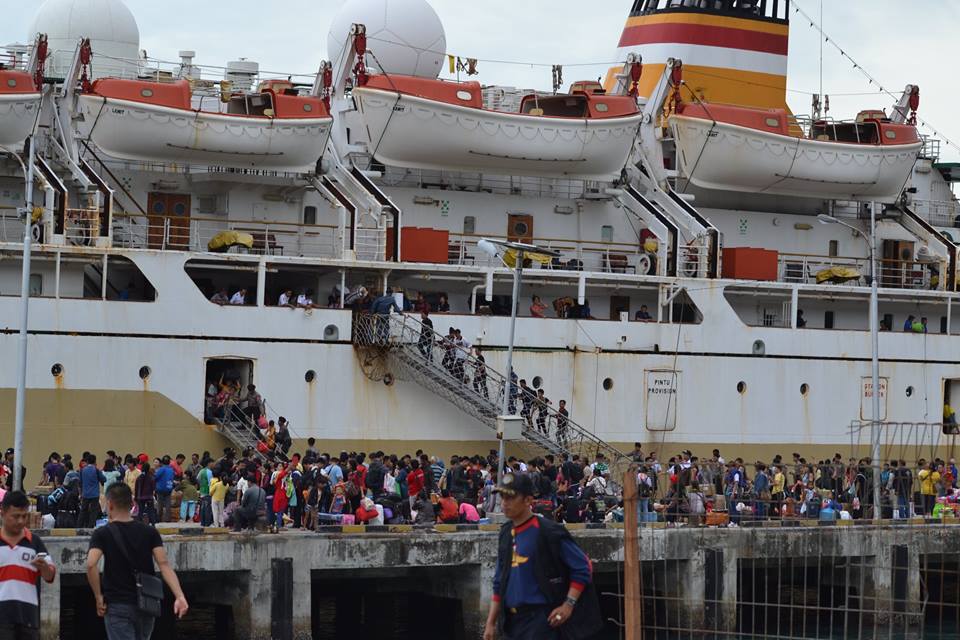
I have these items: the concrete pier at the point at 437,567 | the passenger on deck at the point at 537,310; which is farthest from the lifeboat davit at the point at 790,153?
the concrete pier at the point at 437,567

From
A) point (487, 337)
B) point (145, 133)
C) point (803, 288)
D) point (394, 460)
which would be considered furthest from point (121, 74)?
point (803, 288)

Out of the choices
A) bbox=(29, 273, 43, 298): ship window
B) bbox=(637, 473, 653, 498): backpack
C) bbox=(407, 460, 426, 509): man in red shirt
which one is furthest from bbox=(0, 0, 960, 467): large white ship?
bbox=(637, 473, 653, 498): backpack

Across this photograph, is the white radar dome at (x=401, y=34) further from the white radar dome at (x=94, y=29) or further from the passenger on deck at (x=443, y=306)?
the passenger on deck at (x=443, y=306)

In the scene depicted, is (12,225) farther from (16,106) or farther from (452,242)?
(452,242)

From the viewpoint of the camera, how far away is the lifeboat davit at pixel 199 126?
38375 mm

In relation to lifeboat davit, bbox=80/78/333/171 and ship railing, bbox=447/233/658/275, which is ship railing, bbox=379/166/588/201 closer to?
ship railing, bbox=447/233/658/275

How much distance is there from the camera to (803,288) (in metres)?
44.7

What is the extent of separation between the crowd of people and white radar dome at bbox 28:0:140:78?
476 inches

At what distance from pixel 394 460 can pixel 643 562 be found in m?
5.21

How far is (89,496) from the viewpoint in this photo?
91.5 ft

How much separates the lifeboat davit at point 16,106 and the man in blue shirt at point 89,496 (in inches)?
486

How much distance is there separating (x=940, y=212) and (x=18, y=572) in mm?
42711

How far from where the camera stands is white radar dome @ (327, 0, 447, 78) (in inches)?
1716

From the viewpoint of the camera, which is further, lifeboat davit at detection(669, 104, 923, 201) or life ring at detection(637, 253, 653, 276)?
lifeboat davit at detection(669, 104, 923, 201)
